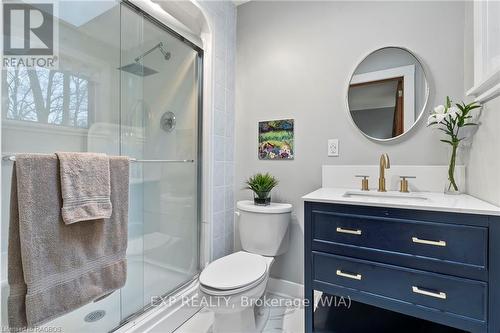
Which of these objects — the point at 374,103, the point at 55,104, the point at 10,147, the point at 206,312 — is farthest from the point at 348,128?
the point at 10,147

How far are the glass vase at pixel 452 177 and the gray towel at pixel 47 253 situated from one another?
1781mm

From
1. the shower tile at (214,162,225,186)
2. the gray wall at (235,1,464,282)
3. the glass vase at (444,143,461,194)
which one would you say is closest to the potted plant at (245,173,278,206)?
the gray wall at (235,1,464,282)

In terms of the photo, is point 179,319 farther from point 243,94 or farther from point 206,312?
point 243,94

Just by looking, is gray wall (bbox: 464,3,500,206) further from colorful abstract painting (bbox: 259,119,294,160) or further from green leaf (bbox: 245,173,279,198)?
green leaf (bbox: 245,173,279,198)

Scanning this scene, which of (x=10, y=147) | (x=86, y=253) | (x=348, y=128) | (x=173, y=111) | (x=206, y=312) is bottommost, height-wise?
(x=206, y=312)

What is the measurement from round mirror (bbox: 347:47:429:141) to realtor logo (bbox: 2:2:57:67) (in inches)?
68.0

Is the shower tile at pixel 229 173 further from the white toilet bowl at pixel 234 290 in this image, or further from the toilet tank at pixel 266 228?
the white toilet bowl at pixel 234 290

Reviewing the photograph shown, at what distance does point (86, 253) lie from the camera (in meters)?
A: 1.04

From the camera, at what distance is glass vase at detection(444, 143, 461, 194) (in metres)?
1.33

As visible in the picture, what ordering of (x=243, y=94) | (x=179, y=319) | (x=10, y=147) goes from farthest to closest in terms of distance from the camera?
1. (x=243, y=94)
2. (x=179, y=319)
3. (x=10, y=147)

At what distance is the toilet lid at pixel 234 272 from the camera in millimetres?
1249

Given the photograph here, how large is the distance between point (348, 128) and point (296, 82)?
1.72 ft

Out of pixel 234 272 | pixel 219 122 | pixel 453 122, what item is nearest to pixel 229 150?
pixel 219 122

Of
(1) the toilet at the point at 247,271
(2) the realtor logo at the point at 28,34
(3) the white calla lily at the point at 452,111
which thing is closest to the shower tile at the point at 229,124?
(1) the toilet at the point at 247,271
